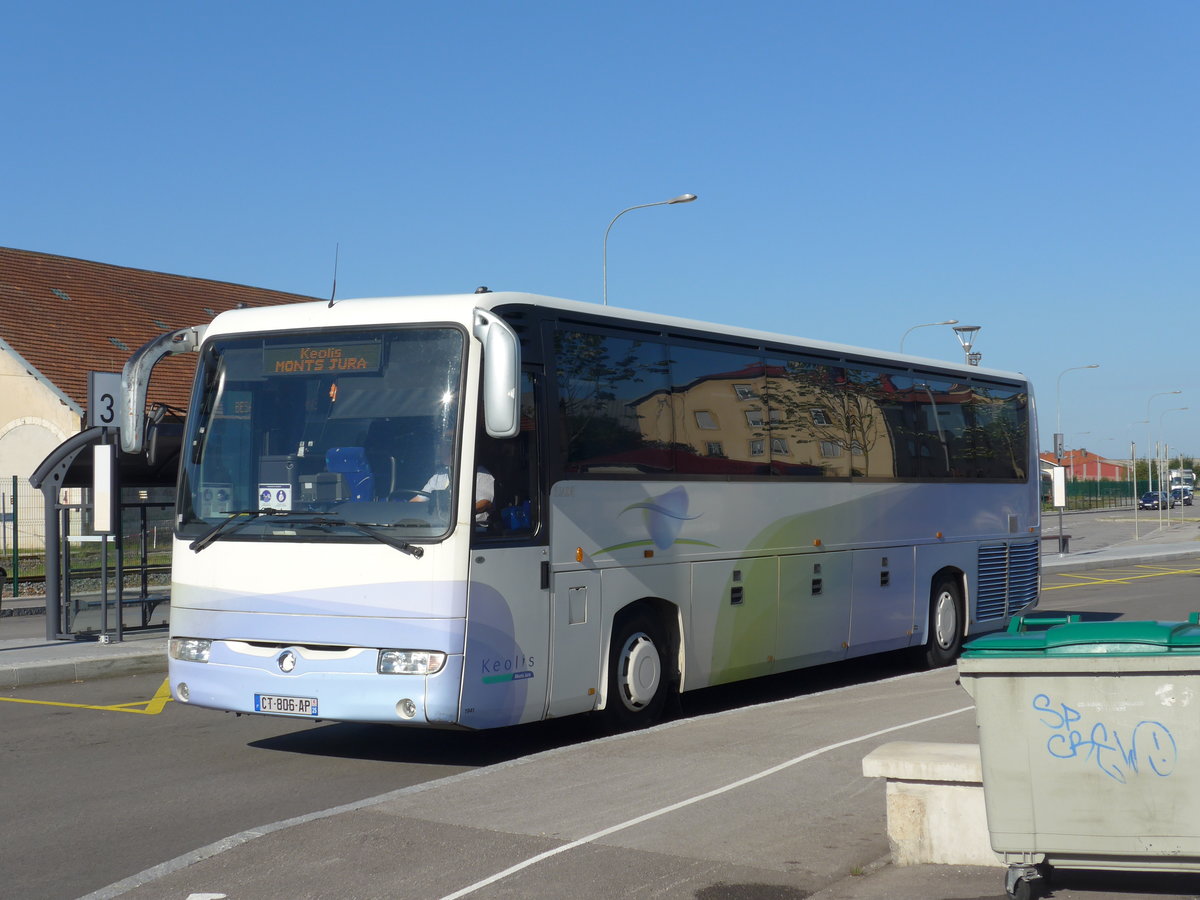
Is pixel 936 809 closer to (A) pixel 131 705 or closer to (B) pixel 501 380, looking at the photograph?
(B) pixel 501 380

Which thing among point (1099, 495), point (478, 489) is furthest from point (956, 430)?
point (1099, 495)

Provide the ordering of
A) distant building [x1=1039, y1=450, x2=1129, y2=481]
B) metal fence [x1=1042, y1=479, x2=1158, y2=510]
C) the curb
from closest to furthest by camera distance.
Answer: the curb → metal fence [x1=1042, y1=479, x2=1158, y2=510] → distant building [x1=1039, y1=450, x2=1129, y2=481]

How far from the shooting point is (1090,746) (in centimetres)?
528

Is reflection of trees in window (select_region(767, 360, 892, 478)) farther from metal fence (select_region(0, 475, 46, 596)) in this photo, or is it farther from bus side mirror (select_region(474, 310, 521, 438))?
metal fence (select_region(0, 475, 46, 596))

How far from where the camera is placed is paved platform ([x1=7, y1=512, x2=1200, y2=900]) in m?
5.79

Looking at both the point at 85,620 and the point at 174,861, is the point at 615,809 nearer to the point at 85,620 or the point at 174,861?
the point at 174,861

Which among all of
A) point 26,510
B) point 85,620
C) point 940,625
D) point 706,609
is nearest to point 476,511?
point 706,609

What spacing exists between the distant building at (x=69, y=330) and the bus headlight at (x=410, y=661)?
26361 mm

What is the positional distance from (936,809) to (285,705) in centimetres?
453

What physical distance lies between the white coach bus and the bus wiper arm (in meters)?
0.01

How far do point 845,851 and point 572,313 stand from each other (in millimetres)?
4883

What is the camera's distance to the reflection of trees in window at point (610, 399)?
9883mm

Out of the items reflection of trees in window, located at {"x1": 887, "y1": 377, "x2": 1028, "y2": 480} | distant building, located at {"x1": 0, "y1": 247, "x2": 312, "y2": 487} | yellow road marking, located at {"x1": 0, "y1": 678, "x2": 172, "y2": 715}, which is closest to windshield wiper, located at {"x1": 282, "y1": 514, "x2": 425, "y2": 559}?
yellow road marking, located at {"x1": 0, "y1": 678, "x2": 172, "y2": 715}

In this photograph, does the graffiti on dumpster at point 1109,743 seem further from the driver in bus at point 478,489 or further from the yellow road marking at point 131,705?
the yellow road marking at point 131,705
